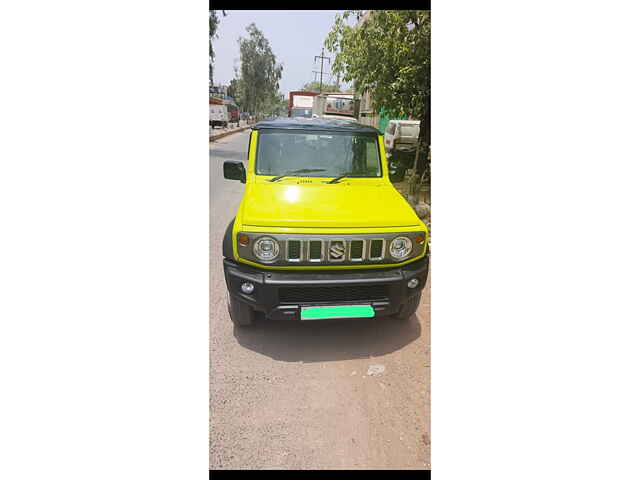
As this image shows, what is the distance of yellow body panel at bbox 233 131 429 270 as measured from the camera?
2.55 meters

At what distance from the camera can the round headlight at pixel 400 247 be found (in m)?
2.65

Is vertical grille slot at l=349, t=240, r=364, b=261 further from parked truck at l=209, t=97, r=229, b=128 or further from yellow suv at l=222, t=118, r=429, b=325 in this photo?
parked truck at l=209, t=97, r=229, b=128

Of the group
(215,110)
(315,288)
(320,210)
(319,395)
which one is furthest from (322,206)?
(215,110)

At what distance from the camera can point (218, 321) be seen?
3.11m

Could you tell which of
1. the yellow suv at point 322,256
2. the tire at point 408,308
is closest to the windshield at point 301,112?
the yellow suv at point 322,256

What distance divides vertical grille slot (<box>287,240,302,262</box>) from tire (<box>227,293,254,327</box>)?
1.97ft

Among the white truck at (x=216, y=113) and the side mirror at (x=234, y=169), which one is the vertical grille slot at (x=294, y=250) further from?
the white truck at (x=216, y=113)

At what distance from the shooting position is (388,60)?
16.7ft

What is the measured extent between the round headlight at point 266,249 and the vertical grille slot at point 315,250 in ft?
0.75

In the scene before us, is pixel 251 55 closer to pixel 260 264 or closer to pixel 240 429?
pixel 260 264

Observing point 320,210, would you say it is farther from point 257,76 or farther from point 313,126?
point 257,76

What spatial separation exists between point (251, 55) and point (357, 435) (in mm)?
5208

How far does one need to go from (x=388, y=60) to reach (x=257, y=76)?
363cm

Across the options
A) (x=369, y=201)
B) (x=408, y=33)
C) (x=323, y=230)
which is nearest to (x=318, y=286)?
(x=323, y=230)
